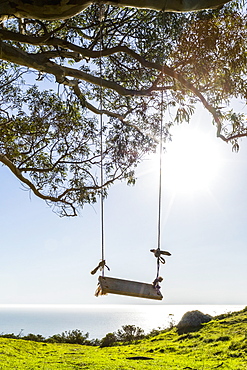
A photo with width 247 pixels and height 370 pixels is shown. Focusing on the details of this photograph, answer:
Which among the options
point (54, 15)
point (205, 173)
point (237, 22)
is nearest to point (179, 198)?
point (205, 173)

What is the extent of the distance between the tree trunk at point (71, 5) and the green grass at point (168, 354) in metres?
9.74

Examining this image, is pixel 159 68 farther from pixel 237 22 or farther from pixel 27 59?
pixel 27 59

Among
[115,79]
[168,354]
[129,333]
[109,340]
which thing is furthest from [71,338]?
[115,79]

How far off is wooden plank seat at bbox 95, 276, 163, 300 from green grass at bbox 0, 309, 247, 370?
804 cm

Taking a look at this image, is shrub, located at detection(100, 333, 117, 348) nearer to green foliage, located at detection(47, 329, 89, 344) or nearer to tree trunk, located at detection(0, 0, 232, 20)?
green foliage, located at detection(47, 329, 89, 344)

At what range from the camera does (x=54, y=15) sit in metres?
4.99

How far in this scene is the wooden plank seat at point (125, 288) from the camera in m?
4.81

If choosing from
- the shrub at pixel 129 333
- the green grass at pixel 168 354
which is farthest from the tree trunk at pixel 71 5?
the shrub at pixel 129 333

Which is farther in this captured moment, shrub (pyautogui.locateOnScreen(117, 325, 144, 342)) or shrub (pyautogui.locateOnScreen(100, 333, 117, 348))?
shrub (pyautogui.locateOnScreen(117, 325, 144, 342))

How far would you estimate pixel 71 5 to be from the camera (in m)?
4.86

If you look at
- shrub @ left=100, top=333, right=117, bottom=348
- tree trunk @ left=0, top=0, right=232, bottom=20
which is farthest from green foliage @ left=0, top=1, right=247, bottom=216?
shrub @ left=100, top=333, right=117, bottom=348

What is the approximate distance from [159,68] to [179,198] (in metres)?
4.54

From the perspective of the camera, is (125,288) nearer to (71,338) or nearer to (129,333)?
(129,333)

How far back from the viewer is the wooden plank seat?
15.8ft
